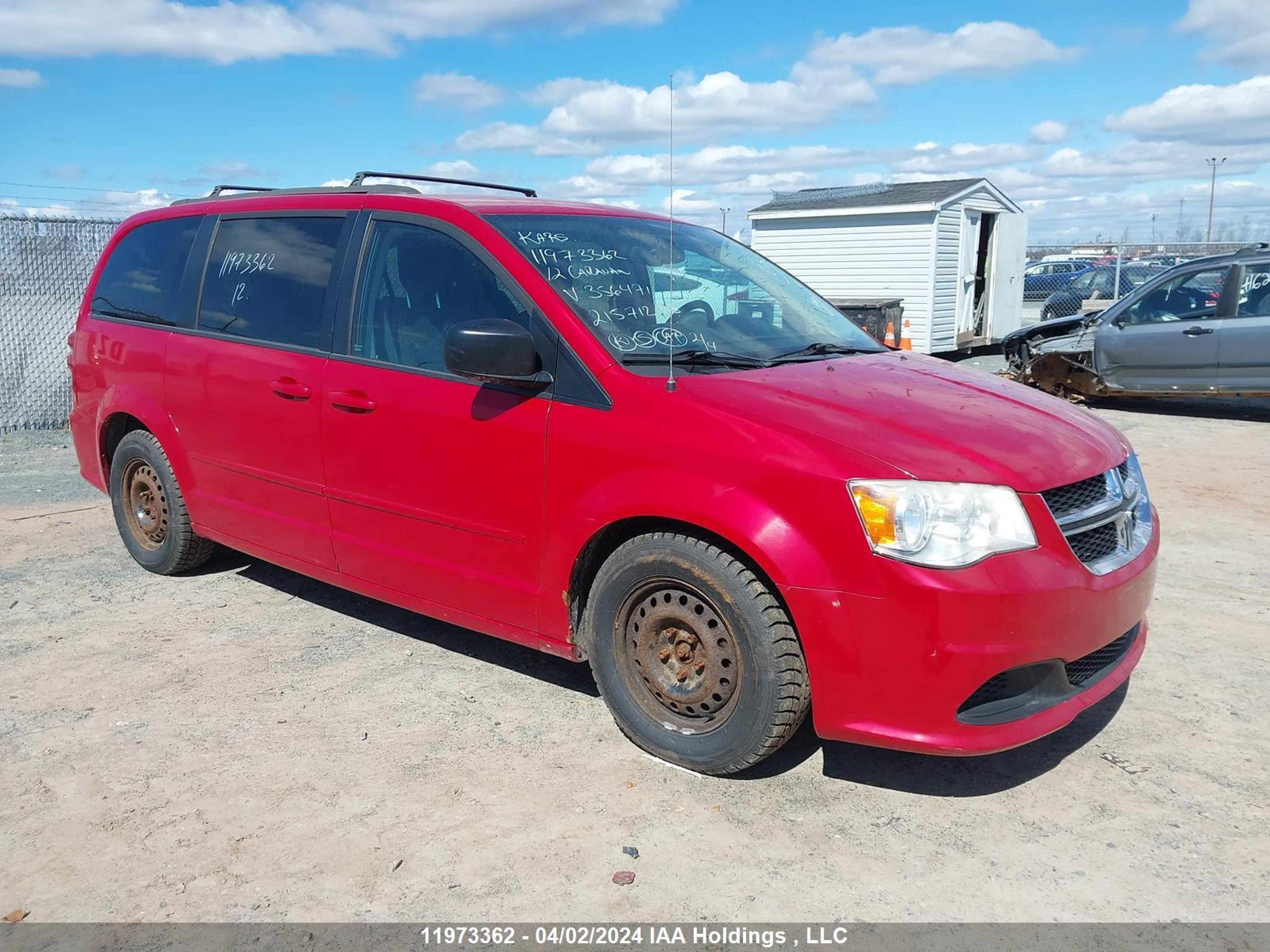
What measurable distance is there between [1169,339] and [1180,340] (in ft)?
0.39

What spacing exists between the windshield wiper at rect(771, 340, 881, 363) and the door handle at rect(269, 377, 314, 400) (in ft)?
6.38

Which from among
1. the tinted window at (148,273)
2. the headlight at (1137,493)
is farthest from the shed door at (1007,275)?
the tinted window at (148,273)

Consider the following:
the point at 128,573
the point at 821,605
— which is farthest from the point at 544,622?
the point at 128,573

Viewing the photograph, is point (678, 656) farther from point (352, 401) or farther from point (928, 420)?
point (352, 401)

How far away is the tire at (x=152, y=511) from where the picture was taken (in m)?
5.20

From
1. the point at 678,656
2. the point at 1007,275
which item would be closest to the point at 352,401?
the point at 678,656

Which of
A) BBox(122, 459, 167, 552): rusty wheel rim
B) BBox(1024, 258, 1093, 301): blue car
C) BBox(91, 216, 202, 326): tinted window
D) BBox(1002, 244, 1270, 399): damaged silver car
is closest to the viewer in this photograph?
BBox(91, 216, 202, 326): tinted window

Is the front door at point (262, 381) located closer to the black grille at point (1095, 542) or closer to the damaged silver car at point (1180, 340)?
the black grille at point (1095, 542)

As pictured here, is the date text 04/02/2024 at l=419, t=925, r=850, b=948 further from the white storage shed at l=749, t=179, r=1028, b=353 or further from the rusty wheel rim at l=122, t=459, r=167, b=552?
the white storage shed at l=749, t=179, r=1028, b=353

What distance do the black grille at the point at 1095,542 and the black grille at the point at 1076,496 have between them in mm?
74

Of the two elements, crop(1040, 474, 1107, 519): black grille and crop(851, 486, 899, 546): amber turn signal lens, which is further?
crop(1040, 474, 1107, 519): black grille

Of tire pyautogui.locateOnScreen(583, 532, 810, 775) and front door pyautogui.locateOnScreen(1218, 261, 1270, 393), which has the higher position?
front door pyautogui.locateOnScreen(1218, 261, 1270, 393)

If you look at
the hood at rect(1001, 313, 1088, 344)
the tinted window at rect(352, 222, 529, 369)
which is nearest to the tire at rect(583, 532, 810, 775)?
the tinted window at rect(352, 222, 529, 369)

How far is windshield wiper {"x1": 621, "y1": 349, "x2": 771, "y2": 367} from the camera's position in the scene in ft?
11.5
